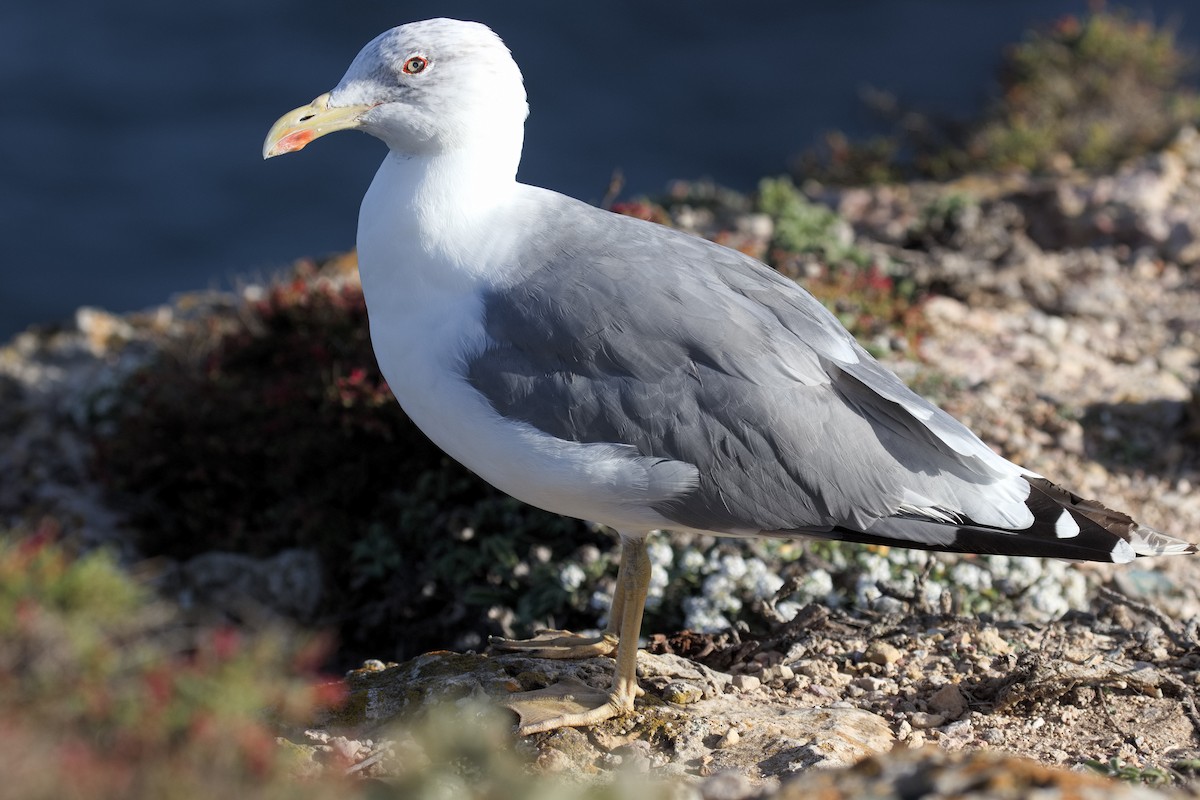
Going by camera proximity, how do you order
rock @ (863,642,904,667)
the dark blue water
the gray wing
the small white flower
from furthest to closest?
the dark blue water, the small white flower, rock @ (863,642,904,667), the gray wing

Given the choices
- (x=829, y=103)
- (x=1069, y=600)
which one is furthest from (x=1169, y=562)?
(x=829, y=103)

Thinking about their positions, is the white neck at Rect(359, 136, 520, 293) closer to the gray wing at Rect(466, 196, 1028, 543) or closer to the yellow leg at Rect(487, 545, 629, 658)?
the gray wing at Rect(466, 196, 1028, 543)

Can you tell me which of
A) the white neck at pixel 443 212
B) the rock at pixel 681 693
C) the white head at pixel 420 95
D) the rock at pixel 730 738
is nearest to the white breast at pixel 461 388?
the white neck at pixel 443 212

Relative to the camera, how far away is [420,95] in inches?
142

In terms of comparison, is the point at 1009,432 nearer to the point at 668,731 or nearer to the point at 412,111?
the point at 668,731

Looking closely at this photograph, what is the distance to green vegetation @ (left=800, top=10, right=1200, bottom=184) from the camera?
30.0 ft

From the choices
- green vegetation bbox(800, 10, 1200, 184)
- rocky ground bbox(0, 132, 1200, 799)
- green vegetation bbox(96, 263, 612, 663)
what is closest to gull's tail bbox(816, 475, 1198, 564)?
rocky ground bbox(0, 132, 1200, 799)

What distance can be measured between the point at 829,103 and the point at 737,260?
9229 millimetres

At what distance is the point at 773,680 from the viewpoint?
3.82 metres

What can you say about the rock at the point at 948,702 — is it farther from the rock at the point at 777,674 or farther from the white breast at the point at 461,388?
the white breast at the point at 461,388

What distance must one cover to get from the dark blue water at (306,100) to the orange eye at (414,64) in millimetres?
7468

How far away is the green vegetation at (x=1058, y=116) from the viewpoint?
30.0 ft

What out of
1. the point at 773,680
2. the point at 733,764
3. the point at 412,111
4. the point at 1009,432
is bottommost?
the point at 733,764

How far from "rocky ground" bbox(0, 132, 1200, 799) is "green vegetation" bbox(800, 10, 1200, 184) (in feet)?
2.72
